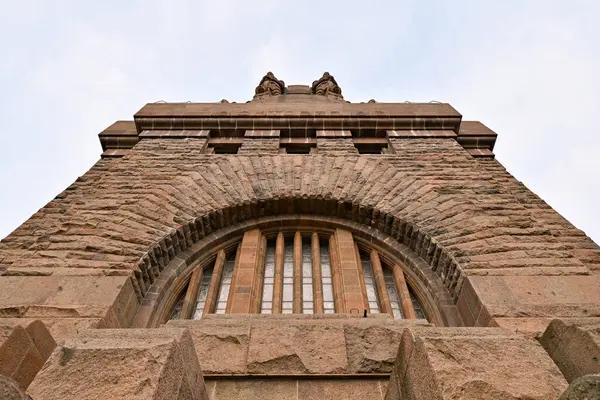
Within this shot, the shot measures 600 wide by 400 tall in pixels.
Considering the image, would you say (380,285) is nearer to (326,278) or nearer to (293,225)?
(326,278)

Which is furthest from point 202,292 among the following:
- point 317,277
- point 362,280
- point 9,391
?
point 9,391

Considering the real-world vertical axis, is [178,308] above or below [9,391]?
above

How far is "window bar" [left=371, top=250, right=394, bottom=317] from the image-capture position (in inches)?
202

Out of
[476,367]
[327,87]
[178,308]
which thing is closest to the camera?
[476,367]

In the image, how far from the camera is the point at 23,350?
2.79m

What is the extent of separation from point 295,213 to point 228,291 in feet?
5.71

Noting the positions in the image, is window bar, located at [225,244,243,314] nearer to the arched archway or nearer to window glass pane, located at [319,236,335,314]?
the arched archway

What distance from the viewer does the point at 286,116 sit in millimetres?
9352

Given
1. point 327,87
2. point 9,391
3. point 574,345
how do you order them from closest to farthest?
point 9,391 < point 574,345 < point 327,87

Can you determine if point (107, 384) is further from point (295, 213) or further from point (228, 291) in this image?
point (295, 213)

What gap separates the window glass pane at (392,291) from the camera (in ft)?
17.1

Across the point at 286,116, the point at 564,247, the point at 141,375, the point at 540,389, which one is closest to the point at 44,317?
the point at 141,375

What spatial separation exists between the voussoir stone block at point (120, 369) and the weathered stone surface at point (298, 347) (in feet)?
2.46

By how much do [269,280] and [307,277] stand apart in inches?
18.9
